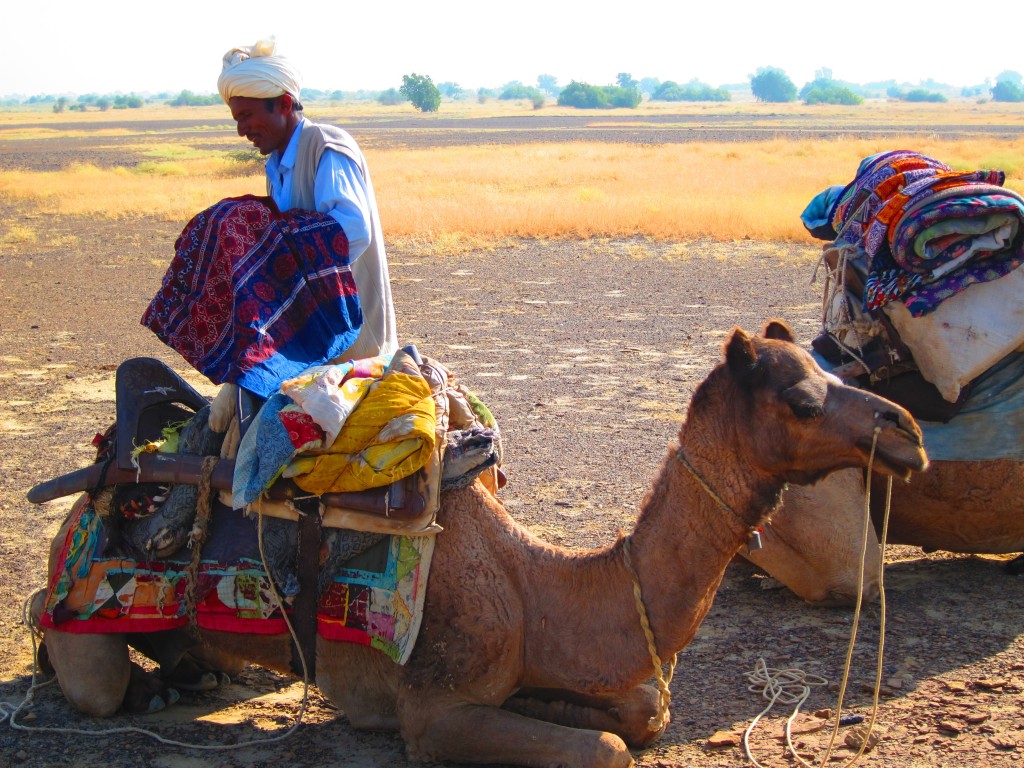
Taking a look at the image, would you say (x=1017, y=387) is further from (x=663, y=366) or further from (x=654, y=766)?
(x=663, y=366)

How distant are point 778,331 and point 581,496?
11.0ft

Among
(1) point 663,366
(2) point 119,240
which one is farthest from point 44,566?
(2) point 119,240

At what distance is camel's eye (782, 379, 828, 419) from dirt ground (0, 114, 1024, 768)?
109 centimetres

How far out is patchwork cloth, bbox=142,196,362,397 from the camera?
4.30 meters

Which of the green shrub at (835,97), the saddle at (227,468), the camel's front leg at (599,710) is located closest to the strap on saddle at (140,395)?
the saddle at (227,468)

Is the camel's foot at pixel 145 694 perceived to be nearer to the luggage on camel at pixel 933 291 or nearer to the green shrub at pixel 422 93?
the luggage on camel at pixel 933 291

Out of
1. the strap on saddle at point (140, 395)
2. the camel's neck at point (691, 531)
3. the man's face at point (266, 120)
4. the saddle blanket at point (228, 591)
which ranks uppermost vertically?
the man's face at point (266, 120)

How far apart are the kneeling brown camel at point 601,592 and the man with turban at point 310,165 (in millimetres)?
1080

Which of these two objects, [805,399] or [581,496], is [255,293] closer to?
[805,399]

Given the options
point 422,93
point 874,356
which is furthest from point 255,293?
point 422,93

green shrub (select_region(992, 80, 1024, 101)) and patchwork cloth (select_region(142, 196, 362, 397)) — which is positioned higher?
green shrub (select_region(992, 80, 1024, 101))

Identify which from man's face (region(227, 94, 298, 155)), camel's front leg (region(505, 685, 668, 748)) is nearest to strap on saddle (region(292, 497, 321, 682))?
camel's front leg (region(505, 685, 668, 748))

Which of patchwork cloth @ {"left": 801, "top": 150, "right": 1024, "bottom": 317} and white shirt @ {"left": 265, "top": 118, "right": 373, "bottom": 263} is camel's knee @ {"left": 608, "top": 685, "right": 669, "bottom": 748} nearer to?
white shirt @ {"left": 265, "top": 118, "right": 373, "bottom": 263}

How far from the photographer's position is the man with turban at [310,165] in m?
4.53
